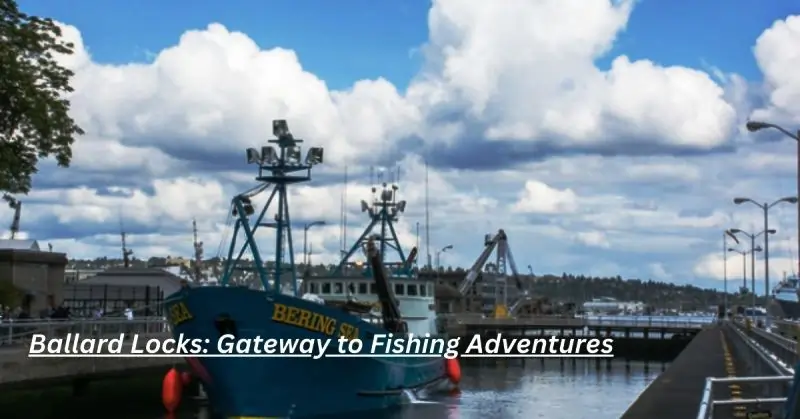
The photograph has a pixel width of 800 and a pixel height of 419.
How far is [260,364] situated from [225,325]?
4.99 ft

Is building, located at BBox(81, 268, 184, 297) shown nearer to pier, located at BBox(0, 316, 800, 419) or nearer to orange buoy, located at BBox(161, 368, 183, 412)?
pier, located at BBox(0, 316, 800, 419)

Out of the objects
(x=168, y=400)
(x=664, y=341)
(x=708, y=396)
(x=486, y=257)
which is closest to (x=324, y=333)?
(x=168, y=400)

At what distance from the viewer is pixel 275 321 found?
99.3ft

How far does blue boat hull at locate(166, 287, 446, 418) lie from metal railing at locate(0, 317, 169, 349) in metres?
4.01

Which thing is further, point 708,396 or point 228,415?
point 228,415

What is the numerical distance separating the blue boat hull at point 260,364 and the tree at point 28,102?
6.40m

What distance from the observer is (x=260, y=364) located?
99.2ft

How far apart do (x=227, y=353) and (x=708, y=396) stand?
780 inches

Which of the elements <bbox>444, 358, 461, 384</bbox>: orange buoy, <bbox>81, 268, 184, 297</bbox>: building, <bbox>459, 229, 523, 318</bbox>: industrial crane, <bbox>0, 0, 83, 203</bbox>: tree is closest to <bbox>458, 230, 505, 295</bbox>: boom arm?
<bbox>459, 229, 523, 318</bbox>: industrial crane

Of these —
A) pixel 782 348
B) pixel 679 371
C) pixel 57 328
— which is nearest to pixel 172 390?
pixel 57 328

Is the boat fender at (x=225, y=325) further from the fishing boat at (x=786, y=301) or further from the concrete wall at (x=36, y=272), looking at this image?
the fishing boat at (x=786, y=301)

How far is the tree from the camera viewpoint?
24766 mm

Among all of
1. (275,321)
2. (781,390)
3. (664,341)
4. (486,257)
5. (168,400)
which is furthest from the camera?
(486,257)

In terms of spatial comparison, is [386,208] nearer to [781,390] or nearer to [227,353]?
[227,353]
